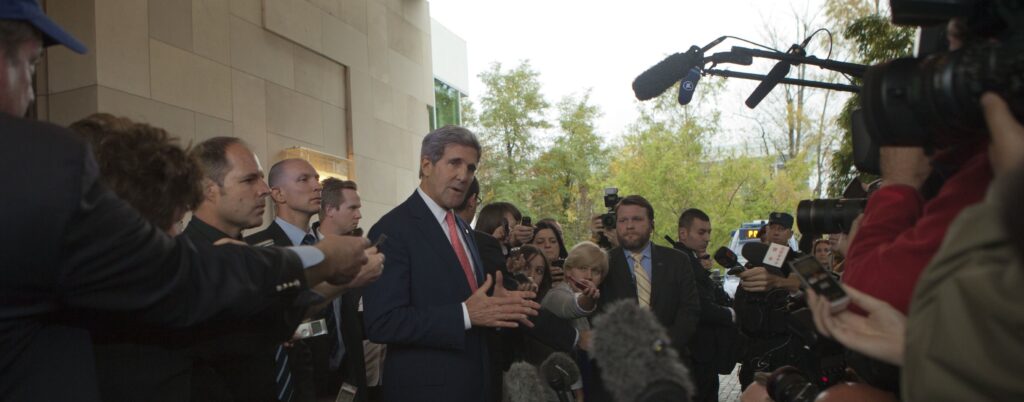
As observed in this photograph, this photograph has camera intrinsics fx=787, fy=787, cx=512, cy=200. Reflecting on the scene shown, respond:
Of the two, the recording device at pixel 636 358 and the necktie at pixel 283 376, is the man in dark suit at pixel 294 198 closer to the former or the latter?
the necktie at pixel 283 376

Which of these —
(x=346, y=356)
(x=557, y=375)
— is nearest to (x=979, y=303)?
(x=557, y=375)

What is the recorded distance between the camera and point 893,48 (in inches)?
501

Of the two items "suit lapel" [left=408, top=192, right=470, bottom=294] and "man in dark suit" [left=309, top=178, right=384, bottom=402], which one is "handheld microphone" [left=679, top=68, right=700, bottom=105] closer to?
"suit lapel" [left=408, top=192, right=470, bottom=294]

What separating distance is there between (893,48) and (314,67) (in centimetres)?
914

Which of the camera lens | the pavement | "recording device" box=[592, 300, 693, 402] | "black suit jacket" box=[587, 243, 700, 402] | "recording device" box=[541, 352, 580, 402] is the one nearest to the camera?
"recording device" box=[592, 300, 693, 402]

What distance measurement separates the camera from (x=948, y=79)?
1.38 metres

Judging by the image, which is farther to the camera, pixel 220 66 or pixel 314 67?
pixel 314 67

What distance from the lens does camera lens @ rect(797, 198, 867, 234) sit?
2.45 meters

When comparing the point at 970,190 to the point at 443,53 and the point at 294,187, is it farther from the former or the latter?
the point at 443,53

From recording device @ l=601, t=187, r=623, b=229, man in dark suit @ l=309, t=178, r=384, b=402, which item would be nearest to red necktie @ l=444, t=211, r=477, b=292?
man in dark suit @ l=309, t=178, r=384, b=402

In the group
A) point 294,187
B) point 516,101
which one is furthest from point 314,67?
point 516,101

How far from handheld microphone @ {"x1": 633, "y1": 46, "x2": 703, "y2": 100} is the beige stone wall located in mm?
3498

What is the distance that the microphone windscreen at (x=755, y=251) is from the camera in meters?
4.04

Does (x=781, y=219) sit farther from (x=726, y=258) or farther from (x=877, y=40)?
(x=877, y=40)
